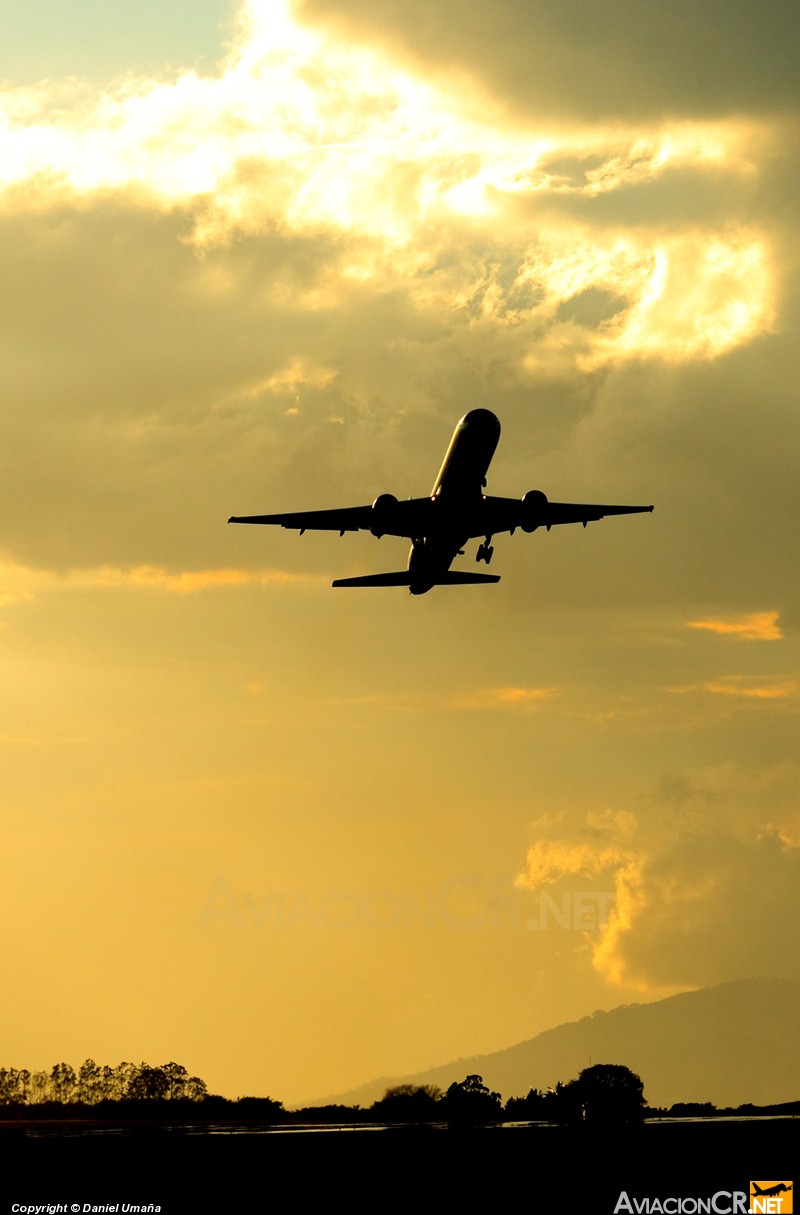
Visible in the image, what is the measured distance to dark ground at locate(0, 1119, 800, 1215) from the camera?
182 ft

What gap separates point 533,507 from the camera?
314ft

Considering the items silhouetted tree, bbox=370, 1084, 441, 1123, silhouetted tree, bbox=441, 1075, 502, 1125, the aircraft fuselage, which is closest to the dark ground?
silhouetted tree, bbox=441, 1075, 502, 1125

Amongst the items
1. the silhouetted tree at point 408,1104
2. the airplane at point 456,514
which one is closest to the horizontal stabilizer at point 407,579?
the airplane at point 456,514

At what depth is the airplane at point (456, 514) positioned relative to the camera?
9150cm

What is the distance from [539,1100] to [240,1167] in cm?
6014

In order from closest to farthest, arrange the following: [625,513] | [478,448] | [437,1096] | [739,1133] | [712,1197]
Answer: [712,1197]
[739,1133]
[478,448]
[625,513]
[437,1096]

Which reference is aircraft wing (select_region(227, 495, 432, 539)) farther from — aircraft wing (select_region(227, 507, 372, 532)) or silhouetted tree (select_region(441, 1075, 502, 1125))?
silhouetted tree (select_region(441, 1075, 502, 1125))

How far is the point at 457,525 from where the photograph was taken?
95.8 m

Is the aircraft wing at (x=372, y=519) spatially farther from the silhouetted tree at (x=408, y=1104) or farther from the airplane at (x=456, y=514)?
the silhouetted tree at (x=408, y=1104)

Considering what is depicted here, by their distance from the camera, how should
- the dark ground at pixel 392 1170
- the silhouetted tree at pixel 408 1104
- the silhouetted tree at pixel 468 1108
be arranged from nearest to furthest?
the dark ground at pixel 392 1170
the silhouetted tree at pixel 468 1108
the silhouetted tree at pixel 408 1104

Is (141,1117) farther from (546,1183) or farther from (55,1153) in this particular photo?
(546,1183)

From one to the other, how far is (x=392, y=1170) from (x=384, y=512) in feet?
144

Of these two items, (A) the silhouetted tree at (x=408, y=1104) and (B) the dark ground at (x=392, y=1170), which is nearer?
(B) the dark ground at (x=392, y=1170)

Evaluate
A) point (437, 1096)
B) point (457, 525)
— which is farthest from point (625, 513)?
point (437, 1096)
